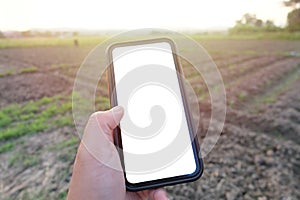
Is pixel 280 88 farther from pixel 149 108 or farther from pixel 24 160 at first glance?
pixel 149 108

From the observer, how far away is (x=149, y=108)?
1.53 ft

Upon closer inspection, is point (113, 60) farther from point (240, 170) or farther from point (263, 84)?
point (263, 84)

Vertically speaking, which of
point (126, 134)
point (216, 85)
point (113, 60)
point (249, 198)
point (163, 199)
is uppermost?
point (113, 60)

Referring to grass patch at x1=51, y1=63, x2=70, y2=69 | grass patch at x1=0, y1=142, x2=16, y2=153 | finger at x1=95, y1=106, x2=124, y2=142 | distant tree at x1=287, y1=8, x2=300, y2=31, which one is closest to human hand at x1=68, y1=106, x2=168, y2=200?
finger at x1=95, y1=106, x2=124, y2=142

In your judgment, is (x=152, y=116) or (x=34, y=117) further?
(x=34, y=117)

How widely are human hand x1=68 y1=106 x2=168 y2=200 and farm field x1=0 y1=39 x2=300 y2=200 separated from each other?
1.83 feet

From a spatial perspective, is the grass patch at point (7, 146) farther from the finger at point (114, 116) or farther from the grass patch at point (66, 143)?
the finger at point (114, 116)

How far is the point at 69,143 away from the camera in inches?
49.3

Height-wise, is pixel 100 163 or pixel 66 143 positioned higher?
pixel 100 163

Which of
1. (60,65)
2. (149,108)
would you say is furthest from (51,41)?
(149,108)

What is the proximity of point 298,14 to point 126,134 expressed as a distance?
9.46 ft

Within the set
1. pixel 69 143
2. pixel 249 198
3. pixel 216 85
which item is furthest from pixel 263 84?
pixel 69 143

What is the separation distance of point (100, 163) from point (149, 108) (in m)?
0.12

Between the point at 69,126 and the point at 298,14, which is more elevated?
the point at 298,14
